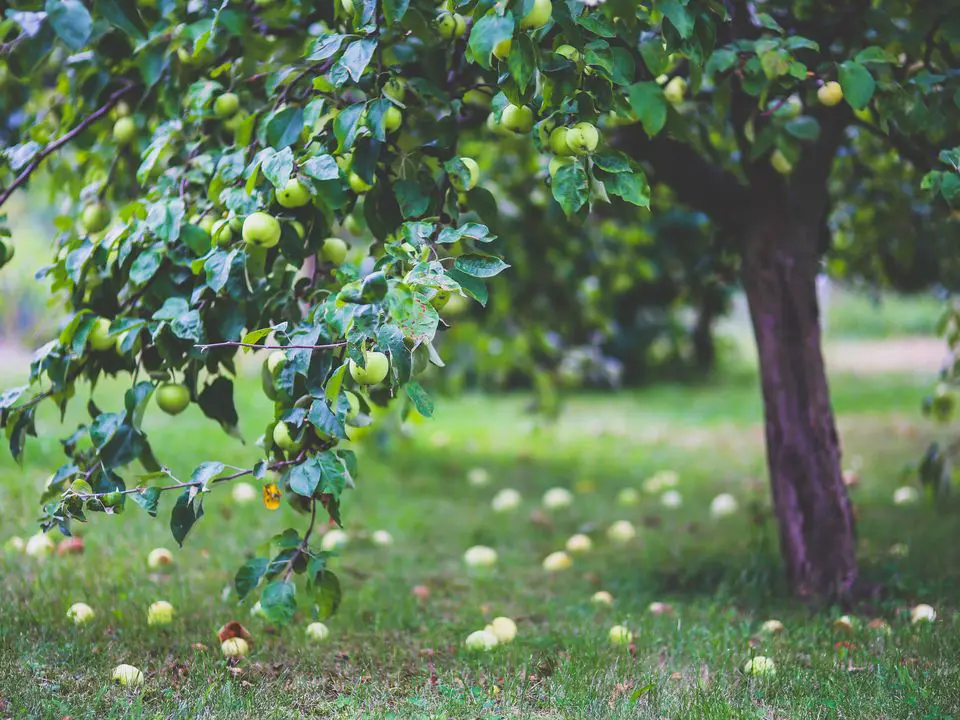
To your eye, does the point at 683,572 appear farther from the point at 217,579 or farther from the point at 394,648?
the point at 217,579

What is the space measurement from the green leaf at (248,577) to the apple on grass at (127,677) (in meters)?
0.32

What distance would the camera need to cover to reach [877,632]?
2230 mm

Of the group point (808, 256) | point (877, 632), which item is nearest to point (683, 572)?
point (877, 632)

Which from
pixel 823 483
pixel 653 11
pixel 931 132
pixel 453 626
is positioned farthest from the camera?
pixel 823 483

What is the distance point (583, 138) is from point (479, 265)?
0.97 feet

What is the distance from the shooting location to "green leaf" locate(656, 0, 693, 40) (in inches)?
61.4

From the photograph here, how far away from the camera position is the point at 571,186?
5.31 ft

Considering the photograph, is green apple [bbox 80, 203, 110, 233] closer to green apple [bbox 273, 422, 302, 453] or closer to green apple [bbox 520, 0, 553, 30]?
green apple [bbox 273, 422, 302, 453]

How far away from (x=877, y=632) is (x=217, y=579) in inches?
72.2

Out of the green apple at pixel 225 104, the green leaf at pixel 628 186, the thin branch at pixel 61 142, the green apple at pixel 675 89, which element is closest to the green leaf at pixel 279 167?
the green apple at pixel 225 104

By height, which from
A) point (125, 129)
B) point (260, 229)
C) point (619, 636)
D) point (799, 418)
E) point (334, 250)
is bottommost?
point (619, 636)

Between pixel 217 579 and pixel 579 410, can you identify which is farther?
pixel 579 410

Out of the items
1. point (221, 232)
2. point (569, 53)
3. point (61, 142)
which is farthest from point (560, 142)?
point (61, 142)

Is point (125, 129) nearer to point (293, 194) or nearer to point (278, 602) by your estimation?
point (293, 194)
